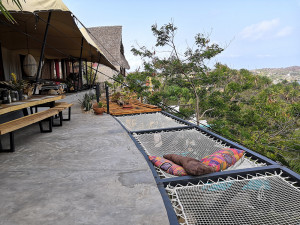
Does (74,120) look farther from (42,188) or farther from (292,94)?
(292,94)

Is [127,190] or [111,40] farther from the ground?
[111,40]

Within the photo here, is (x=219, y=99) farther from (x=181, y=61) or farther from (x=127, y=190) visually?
(x=127, y=190)

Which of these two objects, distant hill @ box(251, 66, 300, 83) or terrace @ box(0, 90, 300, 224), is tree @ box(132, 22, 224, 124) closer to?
terrace @ box(0, 90, 300, 224)

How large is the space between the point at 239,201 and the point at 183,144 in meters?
1.59

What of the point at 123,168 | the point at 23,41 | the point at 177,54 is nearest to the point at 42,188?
the point at 123,168

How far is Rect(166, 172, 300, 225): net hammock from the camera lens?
1.52 m

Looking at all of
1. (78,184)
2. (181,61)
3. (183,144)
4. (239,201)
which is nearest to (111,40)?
(181,61)

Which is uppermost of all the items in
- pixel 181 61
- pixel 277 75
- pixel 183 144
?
pixel 181 61

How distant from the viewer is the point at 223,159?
7.61 feet

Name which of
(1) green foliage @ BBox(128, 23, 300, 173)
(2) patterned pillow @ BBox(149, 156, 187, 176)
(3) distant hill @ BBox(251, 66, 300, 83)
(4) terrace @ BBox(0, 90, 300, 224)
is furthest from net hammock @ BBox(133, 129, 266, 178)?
(3) distant hill @ BBox(251, 66, 300, 83)

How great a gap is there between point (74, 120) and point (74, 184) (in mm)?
3064

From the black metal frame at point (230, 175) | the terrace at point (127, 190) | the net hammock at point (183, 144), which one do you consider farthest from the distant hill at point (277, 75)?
the terrace at point (127, 190)

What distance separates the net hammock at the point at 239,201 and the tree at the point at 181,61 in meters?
7.91

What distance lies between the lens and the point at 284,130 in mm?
9953
